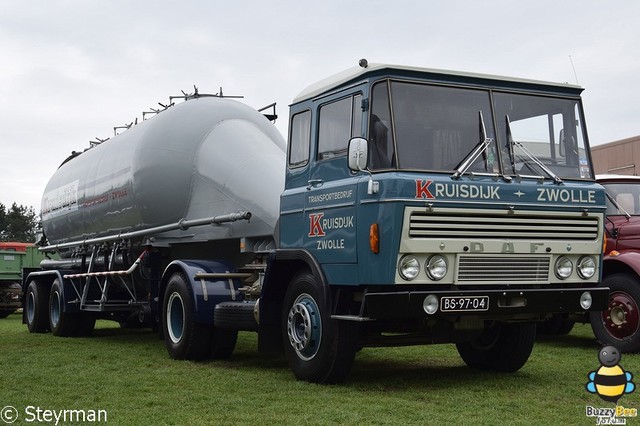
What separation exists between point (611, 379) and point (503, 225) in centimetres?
173

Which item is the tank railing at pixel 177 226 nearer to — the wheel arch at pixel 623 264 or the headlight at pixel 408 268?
the headlight at pixel 408 268

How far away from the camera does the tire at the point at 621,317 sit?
10.9 m

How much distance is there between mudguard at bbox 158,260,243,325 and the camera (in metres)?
10.4

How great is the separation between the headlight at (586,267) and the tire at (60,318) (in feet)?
32.7

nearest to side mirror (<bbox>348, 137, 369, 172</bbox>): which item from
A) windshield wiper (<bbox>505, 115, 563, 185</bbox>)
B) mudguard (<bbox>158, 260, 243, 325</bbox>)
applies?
windshield wiper (<bbox>505, 115, 563, 185</bbox>)

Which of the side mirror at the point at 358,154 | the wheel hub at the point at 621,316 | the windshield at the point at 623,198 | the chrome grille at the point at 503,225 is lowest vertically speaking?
the wheel hub at the point at 621,316

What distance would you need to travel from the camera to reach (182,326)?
36.1 ft

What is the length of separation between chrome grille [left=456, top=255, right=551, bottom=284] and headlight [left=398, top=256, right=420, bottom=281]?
0.44 metres

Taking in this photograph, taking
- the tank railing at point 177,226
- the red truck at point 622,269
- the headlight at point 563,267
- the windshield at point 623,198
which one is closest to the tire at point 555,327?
the red truck at point 622,269

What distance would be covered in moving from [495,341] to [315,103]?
3.35 m

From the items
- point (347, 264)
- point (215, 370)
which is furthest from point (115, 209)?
point (347, 264)

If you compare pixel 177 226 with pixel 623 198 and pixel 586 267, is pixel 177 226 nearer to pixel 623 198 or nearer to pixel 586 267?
pixel 586 267

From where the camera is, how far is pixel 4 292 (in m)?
24.8

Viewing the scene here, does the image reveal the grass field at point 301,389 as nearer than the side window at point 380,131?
Yes
